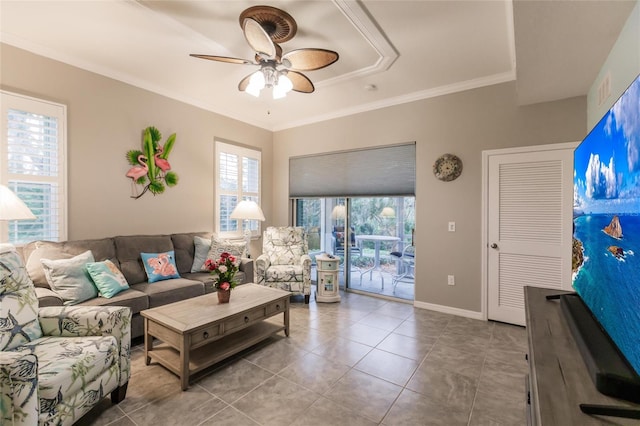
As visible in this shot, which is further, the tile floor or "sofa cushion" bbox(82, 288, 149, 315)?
"sofa cushion" bbox(82, 288, 149, 315)

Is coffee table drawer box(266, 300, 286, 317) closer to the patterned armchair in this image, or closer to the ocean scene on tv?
the patterned armchair

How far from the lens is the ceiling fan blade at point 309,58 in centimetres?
224

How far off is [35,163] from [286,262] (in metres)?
3.02

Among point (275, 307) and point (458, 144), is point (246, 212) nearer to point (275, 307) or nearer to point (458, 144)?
point (275, 307)

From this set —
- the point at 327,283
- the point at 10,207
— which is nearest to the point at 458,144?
the point at 327,283

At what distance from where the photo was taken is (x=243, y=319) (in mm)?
2523

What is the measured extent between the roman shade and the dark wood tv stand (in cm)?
279

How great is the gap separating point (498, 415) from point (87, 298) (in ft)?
10.9

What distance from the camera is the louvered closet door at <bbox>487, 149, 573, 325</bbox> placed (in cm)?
302

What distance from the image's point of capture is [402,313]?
3695mm

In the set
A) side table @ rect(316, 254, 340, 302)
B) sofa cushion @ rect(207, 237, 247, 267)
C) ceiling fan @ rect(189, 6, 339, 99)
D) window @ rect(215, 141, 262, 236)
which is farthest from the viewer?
window @ rect(215, 141, 262, 236)

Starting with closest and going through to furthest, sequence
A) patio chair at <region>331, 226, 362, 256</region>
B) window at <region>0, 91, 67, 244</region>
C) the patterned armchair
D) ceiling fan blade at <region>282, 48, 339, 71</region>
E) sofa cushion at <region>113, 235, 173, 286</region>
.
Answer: ceiling fan blade at <region>282, 48, 339, 71</region> < window at <region>0, 91, 67, 244</region> < sofa cushion at <region>113, 235, 173, 286</region> < the patterned armchair < patio chair at <region>331, 226, 362, 256</region>

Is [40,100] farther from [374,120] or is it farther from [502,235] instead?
[502,235]

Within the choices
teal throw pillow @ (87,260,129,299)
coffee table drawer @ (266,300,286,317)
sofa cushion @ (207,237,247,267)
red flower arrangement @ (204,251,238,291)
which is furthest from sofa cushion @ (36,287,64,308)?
coffee table drawer @ (266,300,286,317)
